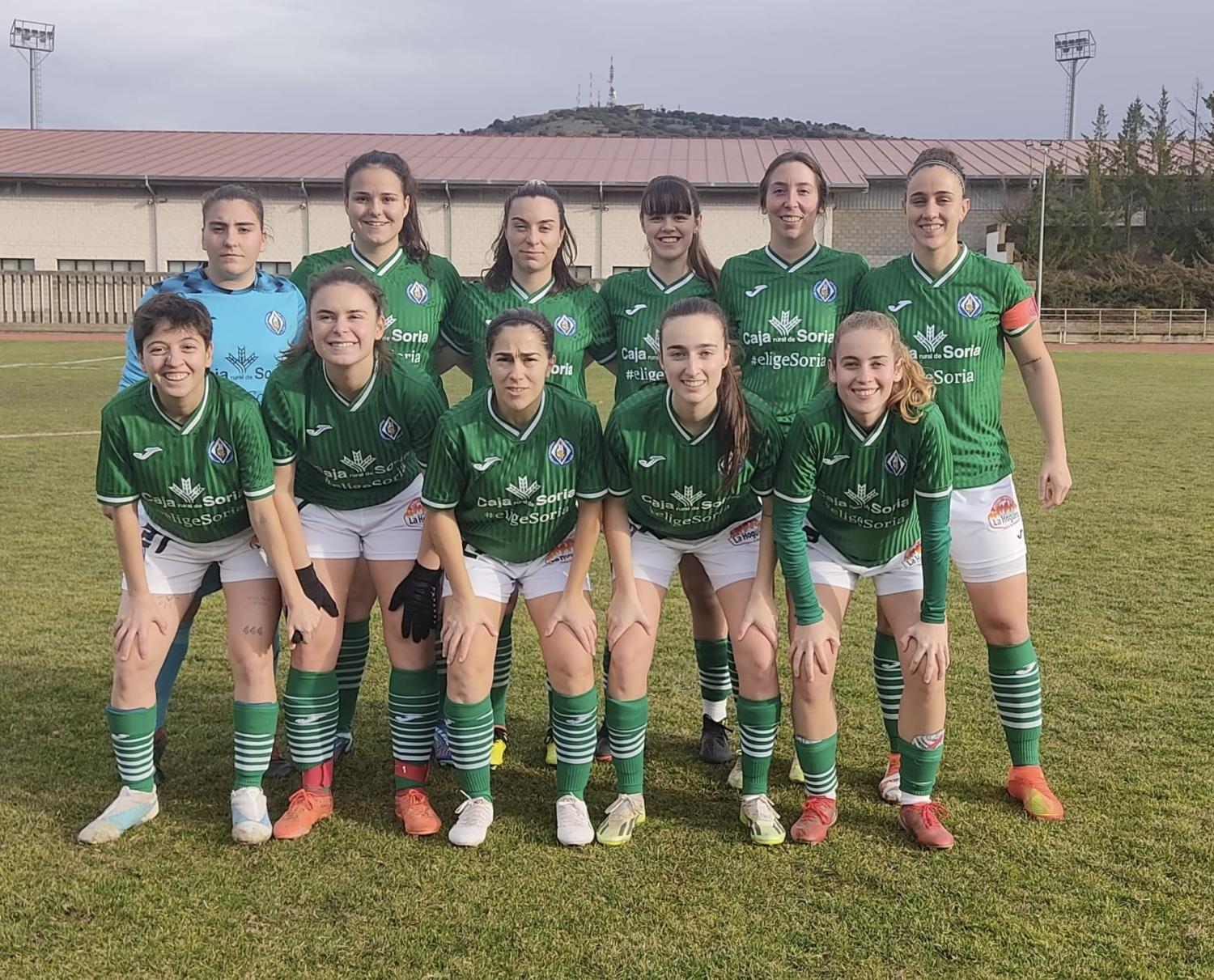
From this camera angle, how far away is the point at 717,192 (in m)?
34.4

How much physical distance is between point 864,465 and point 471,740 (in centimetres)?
144

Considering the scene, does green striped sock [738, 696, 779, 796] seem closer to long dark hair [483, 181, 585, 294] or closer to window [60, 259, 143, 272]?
long dark hair [483, 181, 585, 294]

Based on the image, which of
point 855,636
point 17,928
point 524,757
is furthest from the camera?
point 855,636

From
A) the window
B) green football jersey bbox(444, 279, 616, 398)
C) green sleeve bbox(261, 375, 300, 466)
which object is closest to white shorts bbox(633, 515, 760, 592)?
green football jersey bbox(444, 279, 616, 398)

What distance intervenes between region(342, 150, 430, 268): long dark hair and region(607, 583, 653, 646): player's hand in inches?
54.5

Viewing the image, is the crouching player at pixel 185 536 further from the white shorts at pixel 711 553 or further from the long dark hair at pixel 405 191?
the white shorts at pixel 711 553

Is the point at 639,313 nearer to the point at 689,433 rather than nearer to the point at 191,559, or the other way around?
the point at 689,433

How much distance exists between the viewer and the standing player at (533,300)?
12.6 ft

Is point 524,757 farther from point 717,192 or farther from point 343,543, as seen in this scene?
point 717,192

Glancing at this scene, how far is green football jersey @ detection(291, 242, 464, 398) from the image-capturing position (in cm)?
387

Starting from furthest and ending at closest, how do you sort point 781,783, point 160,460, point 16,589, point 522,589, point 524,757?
point 16,589, point 524,757, point 781,783, point 522,589, point 160,460

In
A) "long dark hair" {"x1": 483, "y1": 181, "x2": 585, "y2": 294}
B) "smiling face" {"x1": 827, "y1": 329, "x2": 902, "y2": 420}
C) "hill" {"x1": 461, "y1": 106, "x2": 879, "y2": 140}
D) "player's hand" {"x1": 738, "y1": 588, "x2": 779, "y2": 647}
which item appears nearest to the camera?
"smiling face" {"x1": 827, "y1": 329, "x2": 902, "y2": 420}

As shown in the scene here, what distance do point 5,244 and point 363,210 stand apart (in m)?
36.0

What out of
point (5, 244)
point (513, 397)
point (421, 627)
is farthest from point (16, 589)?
point (5, 244)
